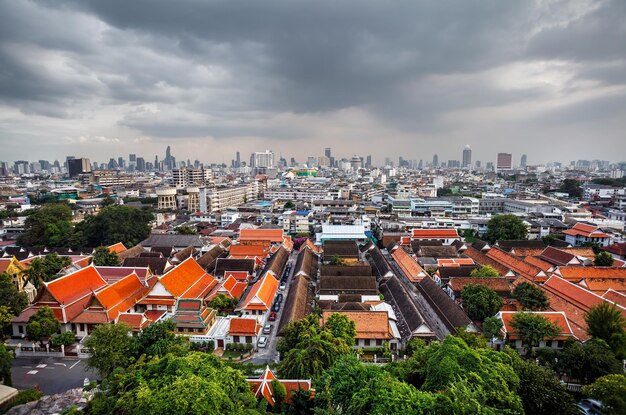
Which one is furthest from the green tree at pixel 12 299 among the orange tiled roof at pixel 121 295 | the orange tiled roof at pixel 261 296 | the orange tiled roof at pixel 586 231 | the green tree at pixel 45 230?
the orange tiled roof at pixel 586 231

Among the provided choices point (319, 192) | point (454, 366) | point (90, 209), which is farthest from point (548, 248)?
point (90, 209)

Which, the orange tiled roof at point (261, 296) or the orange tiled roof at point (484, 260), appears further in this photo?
the orange tiled roof at point (484, 260)

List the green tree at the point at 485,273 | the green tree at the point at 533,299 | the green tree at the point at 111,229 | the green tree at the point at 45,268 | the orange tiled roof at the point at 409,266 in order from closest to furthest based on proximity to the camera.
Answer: the green tree at the point at 533,299 → the green tree at the point at 45,268 → the green tree at the point at 485,273 → the orange tiled roof at the point at 409,266 → the green tree at the point at 111,229

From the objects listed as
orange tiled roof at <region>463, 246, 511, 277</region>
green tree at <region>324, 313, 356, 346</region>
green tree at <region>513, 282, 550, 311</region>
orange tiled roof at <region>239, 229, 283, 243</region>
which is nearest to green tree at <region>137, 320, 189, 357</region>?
green tree at <region>324, 313, 356, 346</region>

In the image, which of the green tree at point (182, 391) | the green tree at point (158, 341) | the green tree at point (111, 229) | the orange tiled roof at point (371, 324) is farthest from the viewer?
the green tree at point (111, 229)

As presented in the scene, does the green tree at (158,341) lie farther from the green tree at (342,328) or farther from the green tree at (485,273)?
the green tree at (485,273)

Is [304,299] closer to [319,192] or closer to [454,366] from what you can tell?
[454,366]
